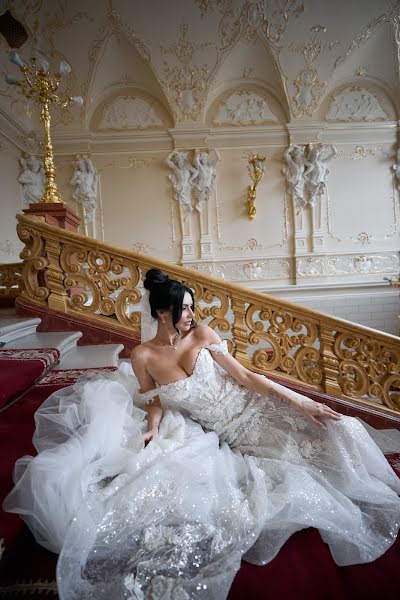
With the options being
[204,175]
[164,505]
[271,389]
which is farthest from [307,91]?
[164,505]

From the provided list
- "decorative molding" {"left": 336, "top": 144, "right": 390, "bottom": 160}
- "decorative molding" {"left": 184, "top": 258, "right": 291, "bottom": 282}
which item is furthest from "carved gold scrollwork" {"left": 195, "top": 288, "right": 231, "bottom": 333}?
"decorative molding" {"left": 336, "top": 144, "right": 390, "bottom": 160}

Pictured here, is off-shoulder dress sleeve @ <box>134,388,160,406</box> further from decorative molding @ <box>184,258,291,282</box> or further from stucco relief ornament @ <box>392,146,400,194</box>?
stucco relief ornament @ <box>392,146,400,194</box>

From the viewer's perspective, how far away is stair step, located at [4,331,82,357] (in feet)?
8.71

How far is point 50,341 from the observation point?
2.80 metres

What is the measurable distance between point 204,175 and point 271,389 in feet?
22.1

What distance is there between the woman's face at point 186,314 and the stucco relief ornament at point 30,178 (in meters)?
6.84

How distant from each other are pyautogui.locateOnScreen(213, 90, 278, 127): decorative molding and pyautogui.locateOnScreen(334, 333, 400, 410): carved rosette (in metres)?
6.70

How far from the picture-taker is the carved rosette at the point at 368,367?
284cm

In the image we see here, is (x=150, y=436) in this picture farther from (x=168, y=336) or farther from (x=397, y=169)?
(x=397, y=169)

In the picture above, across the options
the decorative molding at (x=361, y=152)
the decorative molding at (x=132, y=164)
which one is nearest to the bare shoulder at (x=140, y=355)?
the decorative molding at (x=132, y=164)

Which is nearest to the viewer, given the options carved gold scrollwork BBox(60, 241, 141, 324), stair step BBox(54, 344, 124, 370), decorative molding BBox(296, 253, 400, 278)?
stair step BBox(54, 344, 124, 370)

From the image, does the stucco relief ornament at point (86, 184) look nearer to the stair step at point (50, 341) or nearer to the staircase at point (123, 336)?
the staircase at point (123, 336)

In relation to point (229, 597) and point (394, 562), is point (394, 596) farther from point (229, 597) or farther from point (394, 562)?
point (229, 597)

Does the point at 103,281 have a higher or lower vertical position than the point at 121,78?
lower
